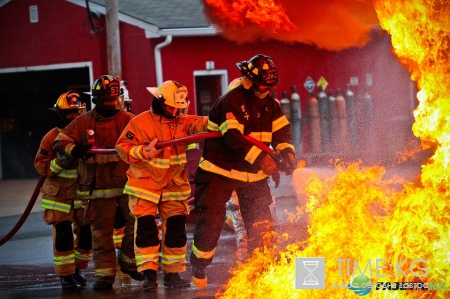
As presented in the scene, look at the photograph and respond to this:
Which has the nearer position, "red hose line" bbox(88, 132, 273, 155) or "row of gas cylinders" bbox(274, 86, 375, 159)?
"red hose line" bbox(88, 132, 273, 155)

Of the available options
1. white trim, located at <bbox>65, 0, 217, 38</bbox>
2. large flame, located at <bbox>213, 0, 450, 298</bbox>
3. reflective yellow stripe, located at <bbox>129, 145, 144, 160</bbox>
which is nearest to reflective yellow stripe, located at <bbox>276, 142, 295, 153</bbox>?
large flame, located at <bbox>213, 0, 450, 298</bbox>

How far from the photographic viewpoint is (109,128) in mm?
7242

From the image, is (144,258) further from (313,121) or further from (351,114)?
(351,114)

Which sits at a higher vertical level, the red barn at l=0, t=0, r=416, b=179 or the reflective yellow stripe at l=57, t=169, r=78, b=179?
the red barn at l=0, t=0, r=416, b=179

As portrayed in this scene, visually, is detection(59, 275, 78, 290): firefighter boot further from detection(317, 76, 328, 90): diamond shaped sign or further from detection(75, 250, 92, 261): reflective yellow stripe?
detection(317, 76, 328, 90): diamond shaped sign

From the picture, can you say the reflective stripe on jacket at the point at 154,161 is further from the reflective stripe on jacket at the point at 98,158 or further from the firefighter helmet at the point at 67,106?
the firefighter helmet at the point at 67,106

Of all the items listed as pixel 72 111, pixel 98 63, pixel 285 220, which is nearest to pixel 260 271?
pixel 72 111

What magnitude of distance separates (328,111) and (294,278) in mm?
13700

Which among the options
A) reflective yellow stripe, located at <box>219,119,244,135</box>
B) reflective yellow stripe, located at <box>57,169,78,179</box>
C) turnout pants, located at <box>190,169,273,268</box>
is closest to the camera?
reflective yellow stripe, located at <box>219,119,244,135</box>

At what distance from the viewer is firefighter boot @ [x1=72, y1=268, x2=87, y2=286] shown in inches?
291

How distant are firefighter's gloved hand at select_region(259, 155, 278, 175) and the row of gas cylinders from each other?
1158 cm

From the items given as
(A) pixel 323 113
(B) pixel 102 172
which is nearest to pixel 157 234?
(B) pixel 102 172

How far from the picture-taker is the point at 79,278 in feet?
24.4

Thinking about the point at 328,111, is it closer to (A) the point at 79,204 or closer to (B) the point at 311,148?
(B) the point at 311,148
